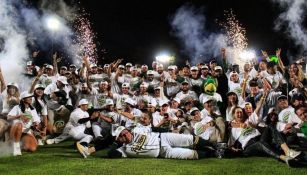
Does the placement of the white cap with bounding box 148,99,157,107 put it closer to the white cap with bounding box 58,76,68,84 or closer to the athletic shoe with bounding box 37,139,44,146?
the white cap with bounding box 58,76,68,84

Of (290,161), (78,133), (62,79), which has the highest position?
(62,79)

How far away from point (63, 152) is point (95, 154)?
3.09 feet

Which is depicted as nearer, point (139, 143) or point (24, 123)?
point (139, 143)

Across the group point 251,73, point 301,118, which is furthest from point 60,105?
point 301,118

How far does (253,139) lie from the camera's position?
9.77m

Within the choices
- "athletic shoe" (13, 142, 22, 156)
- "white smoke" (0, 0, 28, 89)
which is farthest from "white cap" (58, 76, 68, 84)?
"athletic shoe" (13, 142, 22, 156)

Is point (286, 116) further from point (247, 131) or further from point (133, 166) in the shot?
point (133, 166)

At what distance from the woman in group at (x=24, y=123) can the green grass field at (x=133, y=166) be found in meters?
0.63

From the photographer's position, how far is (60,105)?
14.0 metres

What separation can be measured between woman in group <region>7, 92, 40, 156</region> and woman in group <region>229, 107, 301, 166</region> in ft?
Result: 16.7

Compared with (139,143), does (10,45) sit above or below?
above

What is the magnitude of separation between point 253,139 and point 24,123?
5911mm

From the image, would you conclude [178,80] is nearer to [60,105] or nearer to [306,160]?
[60,105]

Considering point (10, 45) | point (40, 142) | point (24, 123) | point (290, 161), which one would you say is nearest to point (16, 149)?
point (24, 123)
